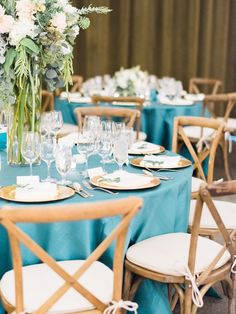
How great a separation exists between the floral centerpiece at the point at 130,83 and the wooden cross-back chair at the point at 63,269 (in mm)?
3462

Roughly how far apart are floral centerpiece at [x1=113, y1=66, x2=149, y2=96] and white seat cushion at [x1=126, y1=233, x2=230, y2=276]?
313 centimetres

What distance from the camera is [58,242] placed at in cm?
218

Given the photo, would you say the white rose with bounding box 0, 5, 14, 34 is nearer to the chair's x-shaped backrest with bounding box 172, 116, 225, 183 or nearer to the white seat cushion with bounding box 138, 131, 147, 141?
the chair's x-shaped backrest with bounding box 172, 116, 225, 183

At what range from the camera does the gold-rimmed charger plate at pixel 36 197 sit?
2.11 metres

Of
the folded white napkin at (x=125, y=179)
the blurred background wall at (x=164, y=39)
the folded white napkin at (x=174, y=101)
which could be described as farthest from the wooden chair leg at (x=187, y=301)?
the blurred background wall at (x=164, y=39)

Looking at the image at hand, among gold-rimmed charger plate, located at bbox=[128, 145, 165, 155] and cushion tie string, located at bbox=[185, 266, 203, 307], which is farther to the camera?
gold-rimmed charger plate, located at bbox=[128, 145, 165, 155]

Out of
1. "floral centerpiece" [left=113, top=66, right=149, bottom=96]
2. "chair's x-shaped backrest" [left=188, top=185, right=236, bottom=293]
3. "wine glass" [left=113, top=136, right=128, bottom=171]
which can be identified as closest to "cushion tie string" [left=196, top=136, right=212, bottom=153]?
→ "floral centerpiece" [left=113, top=66, right=149, bottom=96]

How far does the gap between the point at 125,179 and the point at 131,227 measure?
8.7 inches

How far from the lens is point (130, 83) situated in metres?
5.46

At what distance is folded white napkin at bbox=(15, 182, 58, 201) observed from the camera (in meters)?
2.14

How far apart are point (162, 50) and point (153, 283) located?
6.08m

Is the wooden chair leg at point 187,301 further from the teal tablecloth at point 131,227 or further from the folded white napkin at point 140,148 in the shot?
the folded white napkin at point 140,148

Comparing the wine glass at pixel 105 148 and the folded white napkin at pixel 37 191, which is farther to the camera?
the wine glass at pixel 105 148

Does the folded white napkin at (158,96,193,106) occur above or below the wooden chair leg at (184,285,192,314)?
above
